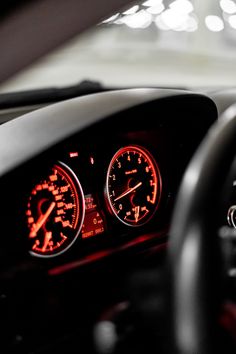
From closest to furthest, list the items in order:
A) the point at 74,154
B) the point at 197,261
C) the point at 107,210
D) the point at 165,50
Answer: the point at 197,261
the point at 74,154
the point at 107,210
the point at 165,50

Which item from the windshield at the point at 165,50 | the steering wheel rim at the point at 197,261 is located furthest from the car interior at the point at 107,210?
the windshield at the point at 165,50

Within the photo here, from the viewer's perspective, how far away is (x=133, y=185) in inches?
96.9

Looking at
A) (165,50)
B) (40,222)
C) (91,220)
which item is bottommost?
(91,220)

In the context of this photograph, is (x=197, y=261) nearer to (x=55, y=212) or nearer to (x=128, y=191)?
(x=55, y=212)

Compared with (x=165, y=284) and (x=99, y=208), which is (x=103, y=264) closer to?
(x=99, y=208)

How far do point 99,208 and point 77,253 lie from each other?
23 centimetres

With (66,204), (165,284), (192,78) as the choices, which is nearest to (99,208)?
(66,204)

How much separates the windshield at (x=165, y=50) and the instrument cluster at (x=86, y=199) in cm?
484

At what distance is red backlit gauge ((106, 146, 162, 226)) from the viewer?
2.41 metres

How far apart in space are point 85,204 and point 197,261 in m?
1.27

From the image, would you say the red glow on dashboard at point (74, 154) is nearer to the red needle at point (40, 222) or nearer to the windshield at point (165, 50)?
the red needle at point (40, 222)

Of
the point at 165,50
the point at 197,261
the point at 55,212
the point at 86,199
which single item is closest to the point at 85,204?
the point at 86,199

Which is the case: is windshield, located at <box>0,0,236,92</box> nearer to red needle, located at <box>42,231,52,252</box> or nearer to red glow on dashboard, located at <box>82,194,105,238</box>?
red glow on dashboard, located at <box>82,194,105,238</box>

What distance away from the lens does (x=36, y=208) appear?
204 cm
